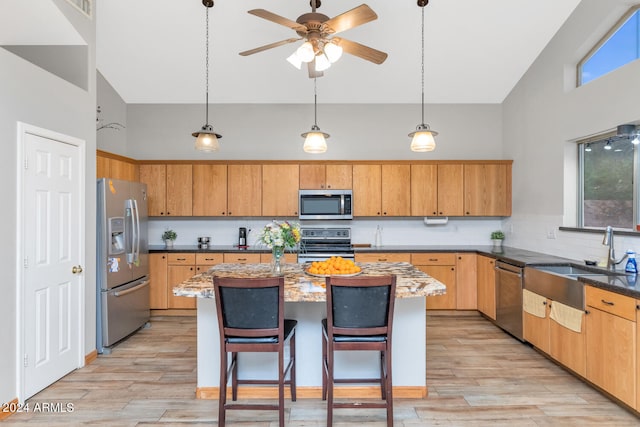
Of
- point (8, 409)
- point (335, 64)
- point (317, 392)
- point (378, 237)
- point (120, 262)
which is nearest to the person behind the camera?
point (8, 409)

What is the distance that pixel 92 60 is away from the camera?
11.6ft

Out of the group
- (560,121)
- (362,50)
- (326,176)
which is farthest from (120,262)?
(560,121)

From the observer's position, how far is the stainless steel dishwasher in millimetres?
3830

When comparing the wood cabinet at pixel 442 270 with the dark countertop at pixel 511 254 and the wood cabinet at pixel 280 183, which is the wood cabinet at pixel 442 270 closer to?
the dark countertop at pixel 511 254

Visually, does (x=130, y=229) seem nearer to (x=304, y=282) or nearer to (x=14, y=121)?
(x=14, y=121)

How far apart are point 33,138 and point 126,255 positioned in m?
1.55

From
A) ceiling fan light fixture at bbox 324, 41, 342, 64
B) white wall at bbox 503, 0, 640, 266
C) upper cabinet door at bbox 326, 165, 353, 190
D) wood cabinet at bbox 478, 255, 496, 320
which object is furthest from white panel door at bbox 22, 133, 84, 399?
white wall at bbox 503, 0, 640, 266

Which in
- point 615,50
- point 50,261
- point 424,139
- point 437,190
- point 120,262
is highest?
point 615,50

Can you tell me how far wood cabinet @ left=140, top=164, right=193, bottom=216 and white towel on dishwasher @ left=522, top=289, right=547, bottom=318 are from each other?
14.0 ft

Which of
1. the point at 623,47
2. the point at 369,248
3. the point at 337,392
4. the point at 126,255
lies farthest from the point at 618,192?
the point at 126,255

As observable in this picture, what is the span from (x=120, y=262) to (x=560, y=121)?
5.10 metres

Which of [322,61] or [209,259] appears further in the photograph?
[209,259]

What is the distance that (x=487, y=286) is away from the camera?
15.0 ft

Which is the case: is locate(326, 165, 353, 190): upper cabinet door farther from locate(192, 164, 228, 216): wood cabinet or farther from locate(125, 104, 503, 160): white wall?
locate(192, 164, 228, 216): wood cabinet
